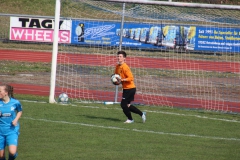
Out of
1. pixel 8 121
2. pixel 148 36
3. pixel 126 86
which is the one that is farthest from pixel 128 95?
pixel 148 36

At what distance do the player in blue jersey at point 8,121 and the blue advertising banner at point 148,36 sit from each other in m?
10.9

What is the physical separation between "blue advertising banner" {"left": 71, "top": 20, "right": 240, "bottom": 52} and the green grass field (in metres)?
3.88

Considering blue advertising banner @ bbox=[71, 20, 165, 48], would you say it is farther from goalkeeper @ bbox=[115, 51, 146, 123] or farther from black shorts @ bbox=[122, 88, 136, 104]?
black shorts @ bbox=[122, 88, 136, 104]

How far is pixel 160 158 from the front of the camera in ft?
37.7

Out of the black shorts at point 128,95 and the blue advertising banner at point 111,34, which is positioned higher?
the blue advertising banner at point 111,34

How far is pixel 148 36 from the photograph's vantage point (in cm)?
2289

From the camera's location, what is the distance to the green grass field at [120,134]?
1178cm

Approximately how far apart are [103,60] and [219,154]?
11.9 metres

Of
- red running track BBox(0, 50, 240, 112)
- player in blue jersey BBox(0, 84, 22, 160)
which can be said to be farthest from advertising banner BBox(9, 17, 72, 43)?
player in blue jersey BBox(0, 84, 22, 160)

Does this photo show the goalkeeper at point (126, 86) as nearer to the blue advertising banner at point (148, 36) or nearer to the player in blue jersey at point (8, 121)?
the blue advertising banner at point (148, 36)

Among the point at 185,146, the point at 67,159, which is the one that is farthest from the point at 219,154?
the point at 67,159

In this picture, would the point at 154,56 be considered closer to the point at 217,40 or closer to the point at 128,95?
the point at 217,40

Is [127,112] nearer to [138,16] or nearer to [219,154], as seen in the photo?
[219,154]

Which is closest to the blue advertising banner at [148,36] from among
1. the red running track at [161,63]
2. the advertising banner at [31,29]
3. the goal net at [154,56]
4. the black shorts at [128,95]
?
the goal net at [154,56]
